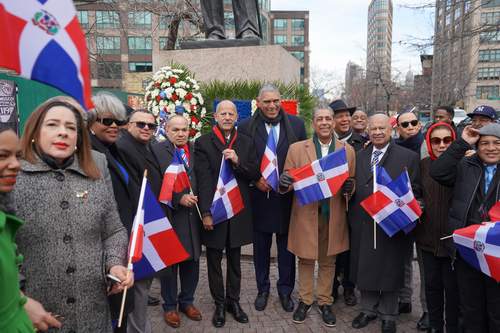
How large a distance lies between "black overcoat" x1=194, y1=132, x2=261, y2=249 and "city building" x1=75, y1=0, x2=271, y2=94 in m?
3.50

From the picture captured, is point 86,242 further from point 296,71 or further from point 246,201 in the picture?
point 296,71

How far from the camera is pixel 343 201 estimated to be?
4301 mm

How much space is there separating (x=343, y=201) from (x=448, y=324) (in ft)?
4.87

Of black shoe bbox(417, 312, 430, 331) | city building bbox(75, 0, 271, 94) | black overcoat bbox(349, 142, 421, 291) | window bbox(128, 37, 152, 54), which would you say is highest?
window bbox(128, 37, 152, 54)

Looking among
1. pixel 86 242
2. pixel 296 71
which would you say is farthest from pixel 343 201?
pixel 296 71

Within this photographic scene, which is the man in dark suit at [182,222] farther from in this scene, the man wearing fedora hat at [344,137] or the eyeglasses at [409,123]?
the eyeglasses at [409,123]

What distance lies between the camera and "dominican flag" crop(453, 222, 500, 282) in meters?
3.02

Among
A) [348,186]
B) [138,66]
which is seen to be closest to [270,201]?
[348,186]

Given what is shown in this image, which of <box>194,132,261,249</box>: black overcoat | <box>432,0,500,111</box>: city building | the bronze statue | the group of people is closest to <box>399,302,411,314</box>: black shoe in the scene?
the group of people

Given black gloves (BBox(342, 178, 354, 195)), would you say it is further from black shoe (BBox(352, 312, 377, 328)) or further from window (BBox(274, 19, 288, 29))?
window (BBox(274, 19, 288, 29))

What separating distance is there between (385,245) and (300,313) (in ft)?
3.89

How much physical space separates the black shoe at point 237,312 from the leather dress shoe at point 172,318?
56 cm

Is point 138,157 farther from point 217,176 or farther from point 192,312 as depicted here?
point 192,312

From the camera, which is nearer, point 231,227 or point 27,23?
point 27,23
